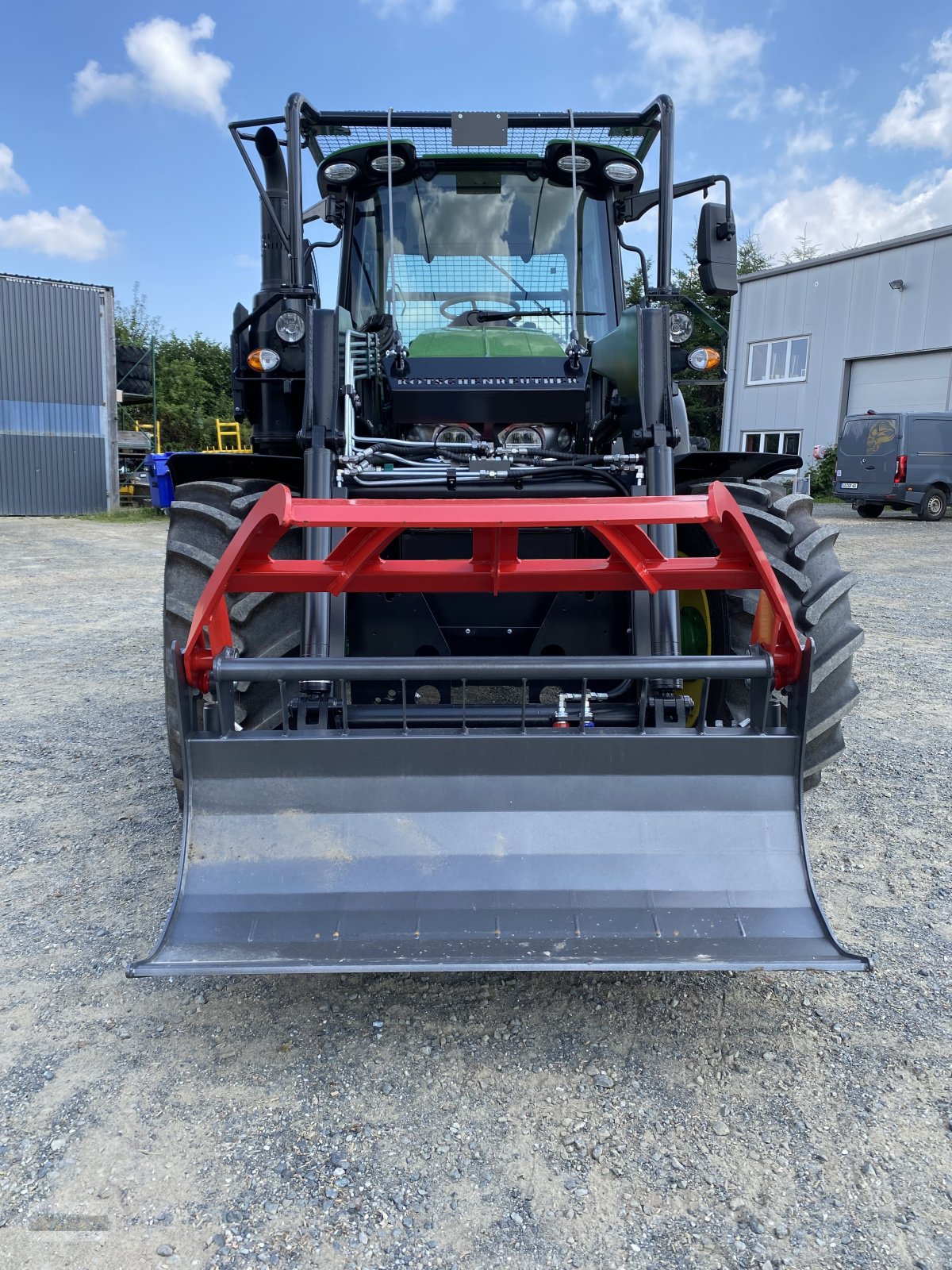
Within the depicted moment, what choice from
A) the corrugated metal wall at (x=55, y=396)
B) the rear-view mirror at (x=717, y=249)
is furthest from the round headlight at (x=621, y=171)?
the corrugated metal wall at (x=55, y=396)

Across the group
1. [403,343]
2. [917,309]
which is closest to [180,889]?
[403,343]

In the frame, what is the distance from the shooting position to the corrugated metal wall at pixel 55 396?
1991 cm

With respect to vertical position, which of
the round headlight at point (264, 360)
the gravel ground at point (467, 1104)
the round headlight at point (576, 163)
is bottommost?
the gravel ground at point (467, 1104)

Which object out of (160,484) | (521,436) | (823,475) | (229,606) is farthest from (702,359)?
(823,475)

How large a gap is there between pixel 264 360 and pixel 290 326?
172 millimetres

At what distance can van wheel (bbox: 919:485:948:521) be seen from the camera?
18.8m

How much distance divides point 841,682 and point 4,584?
32.4ft

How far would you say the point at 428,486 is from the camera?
10.5 feet

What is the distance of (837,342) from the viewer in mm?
23938

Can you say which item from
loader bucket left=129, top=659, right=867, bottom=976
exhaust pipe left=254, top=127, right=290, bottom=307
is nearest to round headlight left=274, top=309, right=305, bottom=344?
exhaust pipe left=254, top=127, right=290, bottom=307

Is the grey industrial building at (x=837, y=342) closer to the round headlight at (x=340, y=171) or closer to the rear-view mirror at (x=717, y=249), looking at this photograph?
the rear-view mirror at (x=717, y=249)

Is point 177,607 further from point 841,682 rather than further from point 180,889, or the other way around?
point 841,682

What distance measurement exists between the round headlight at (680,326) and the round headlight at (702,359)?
0.28ft

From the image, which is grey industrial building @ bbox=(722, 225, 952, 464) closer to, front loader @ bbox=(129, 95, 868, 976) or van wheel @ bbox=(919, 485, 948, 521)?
van wheel @ bbox=(919, 485, 948, 521)
